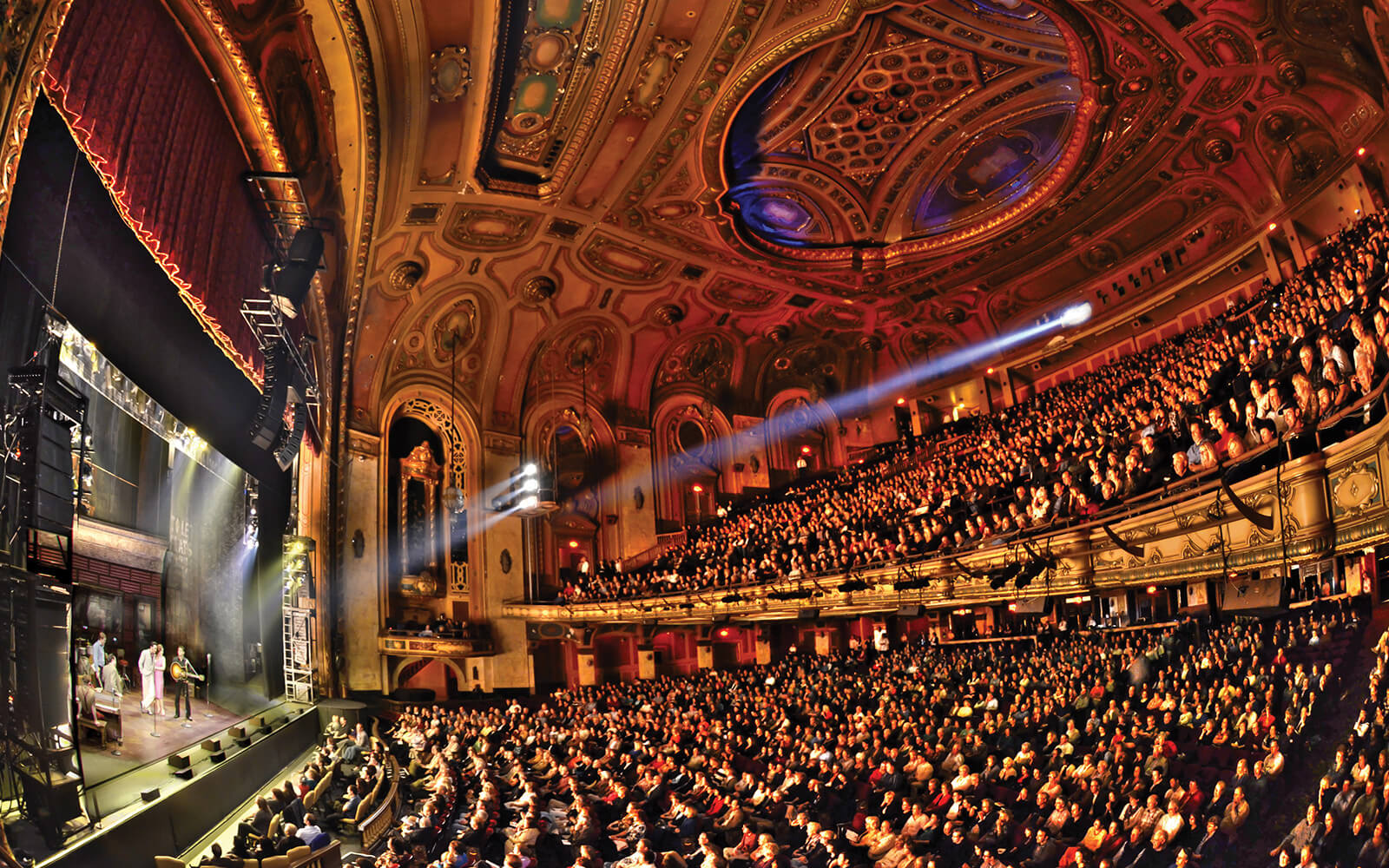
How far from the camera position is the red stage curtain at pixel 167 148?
5.22 metres

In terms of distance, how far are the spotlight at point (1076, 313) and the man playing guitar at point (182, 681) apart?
56.9 feet

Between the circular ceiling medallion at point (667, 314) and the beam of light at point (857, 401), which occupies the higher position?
the circular ceiling medallion at point (667, 314)

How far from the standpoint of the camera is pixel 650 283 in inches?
751

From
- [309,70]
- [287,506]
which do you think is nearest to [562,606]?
[287,506]

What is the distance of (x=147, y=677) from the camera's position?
7461 mm

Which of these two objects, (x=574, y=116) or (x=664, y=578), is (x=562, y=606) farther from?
(x=574, y=116)

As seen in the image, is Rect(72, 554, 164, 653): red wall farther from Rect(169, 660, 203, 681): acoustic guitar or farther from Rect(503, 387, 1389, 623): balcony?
Rect(503, 387, 1389, 623): balcony

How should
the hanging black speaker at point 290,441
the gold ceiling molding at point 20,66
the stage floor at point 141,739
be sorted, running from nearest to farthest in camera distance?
the gold ceiling molding at point 20,66 → the stage floor at point 141,739 → the hanging black speaker at point 290,441

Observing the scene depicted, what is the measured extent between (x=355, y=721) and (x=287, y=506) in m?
3.95

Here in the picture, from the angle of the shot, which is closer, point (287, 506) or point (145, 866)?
point (145, 866)

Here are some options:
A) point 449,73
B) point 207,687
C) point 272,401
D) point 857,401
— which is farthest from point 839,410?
point 207,687

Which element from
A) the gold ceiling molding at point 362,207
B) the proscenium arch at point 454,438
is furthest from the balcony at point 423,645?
the gold ceiling molding at point 362,207

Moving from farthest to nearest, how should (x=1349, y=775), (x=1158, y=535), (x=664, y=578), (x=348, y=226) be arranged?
(x=664, y=578), (x=348, y=226), (x=1158, y=535), (x=1349, y=775)

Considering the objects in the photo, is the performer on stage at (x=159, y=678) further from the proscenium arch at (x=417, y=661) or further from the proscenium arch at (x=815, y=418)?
the proscenium arch at (x=815, y=418)
